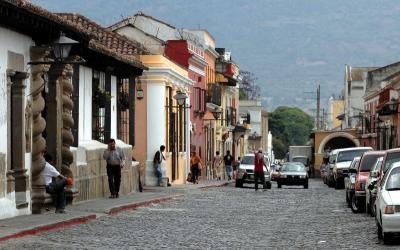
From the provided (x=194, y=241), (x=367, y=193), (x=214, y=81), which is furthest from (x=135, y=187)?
(x=214, y=81)

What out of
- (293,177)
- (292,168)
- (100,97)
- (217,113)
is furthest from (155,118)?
(217,113)

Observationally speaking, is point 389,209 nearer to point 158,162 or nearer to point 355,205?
point 355,205

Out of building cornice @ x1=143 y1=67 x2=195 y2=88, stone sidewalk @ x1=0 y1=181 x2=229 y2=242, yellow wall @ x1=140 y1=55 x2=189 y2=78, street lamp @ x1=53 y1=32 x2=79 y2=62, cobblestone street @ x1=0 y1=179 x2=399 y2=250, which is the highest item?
yellow wall @ x1=140 y1=55 x2=189 y2=78

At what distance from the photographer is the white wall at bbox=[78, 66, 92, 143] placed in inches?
1287

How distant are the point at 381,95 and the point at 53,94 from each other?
186 feet

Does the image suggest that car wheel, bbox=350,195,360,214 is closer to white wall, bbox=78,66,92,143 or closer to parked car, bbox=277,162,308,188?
white wall, bbox=78,66,92,143

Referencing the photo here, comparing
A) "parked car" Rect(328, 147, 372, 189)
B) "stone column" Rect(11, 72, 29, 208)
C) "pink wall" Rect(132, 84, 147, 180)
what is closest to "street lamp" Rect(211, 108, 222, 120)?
"parked car" Rect(328, 147, 372, 189)

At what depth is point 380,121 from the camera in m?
84.0

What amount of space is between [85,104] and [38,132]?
23.1 ft

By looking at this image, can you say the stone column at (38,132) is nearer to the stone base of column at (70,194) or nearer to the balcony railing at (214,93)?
the stone base of column at (70,194)

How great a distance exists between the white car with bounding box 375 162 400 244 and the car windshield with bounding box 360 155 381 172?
10262mm

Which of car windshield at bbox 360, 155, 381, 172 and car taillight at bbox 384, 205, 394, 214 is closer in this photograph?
car taillight at bbox 384, 205, 394, 214

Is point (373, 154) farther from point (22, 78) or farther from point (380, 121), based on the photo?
point (380, 121)

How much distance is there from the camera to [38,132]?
86.1 feet
